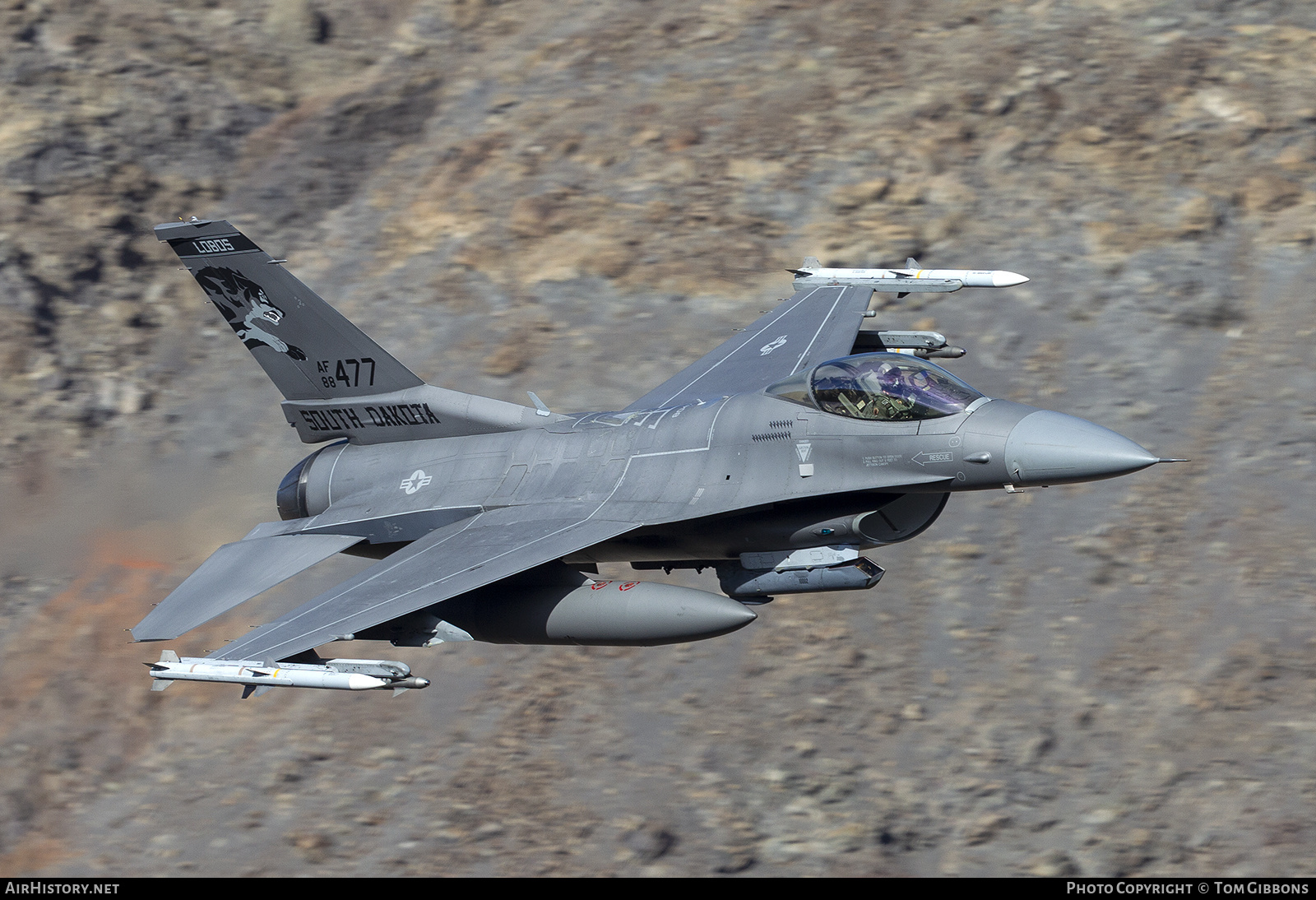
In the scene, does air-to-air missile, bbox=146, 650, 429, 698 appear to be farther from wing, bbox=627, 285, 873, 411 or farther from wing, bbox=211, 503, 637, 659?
wing, bbox=627, 285, 873, 411

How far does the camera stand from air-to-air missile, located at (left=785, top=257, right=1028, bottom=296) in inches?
802

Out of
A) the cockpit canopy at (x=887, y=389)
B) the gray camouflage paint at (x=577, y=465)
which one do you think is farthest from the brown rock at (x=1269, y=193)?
the cockpit canopy at (x=887, y=389)

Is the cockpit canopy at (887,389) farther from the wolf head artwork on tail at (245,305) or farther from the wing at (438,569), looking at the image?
the wolf head artwork on tail at (245,305)

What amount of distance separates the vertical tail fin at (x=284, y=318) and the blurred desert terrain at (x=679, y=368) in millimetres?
6338

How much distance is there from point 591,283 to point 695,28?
8410 millimetres

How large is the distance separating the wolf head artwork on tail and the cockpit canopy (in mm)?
8038

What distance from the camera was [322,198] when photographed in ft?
115

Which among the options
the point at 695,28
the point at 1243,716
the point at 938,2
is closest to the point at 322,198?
the point at 695,28

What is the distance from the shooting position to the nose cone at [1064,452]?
49.7 ft

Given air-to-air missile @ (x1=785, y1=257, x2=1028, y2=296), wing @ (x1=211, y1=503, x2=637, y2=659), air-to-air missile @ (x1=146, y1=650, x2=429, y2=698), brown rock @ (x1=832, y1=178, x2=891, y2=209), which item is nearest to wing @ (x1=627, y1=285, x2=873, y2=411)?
air-to-air missile @ (x1=785, y1=257, x2=1028, y2=296)

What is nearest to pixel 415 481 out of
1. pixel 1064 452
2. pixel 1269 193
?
pixel 1064 452

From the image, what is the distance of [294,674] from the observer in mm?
15586

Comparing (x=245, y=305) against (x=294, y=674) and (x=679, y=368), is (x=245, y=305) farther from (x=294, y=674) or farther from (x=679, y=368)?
(x=679, y=368)

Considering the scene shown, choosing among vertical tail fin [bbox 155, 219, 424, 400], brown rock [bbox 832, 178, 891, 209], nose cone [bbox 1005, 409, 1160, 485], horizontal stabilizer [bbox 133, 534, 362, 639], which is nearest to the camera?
nose cone [bbox 1005, 409, 1160, 485]
